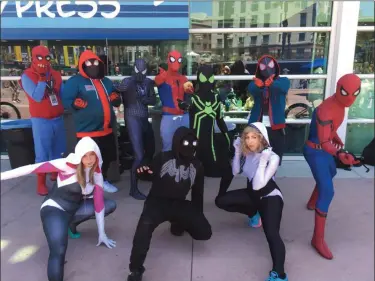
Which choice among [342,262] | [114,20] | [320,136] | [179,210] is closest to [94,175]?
[179,210]

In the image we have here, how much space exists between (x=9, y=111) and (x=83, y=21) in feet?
7.47

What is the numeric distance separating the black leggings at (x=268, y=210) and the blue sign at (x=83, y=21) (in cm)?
286

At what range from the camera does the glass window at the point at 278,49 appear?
5875 mm

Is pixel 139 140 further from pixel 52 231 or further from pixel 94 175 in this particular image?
pixel 52 231

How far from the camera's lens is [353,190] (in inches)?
186

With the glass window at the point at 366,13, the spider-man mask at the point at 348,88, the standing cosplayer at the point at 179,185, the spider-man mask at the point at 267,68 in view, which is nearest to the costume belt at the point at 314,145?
the spider-man mask at the point at 348,88

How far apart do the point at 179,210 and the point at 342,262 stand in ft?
5.00

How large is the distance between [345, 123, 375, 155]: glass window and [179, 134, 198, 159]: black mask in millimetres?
4167

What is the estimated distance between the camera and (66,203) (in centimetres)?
308

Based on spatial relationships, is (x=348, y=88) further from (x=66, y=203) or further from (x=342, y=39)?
(x=342, y=39)

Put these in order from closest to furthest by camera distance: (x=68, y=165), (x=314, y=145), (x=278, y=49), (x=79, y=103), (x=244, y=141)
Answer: (x=68, y=165), (x=244, y=141), (x=314, y=145), (x=79, y=103), (x=278, y=49)

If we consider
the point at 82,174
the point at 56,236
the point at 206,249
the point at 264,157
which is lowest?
the point at 206,249

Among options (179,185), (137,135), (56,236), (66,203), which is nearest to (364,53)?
(137,135)

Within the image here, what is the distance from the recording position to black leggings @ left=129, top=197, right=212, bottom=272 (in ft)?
9.19
